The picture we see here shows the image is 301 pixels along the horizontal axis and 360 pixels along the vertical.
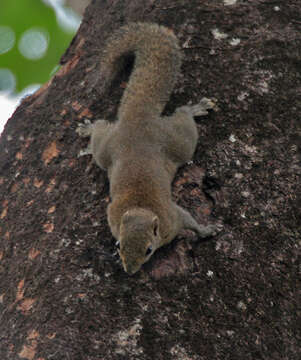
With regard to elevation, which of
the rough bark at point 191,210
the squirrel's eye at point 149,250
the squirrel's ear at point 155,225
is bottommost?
the squirrel's ear at point 155,225

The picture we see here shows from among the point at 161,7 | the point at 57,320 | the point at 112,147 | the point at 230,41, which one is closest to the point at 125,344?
the point at 57,320

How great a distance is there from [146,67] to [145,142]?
79cm

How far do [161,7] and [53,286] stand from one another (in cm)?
231

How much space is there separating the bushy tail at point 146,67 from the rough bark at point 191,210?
0.09m

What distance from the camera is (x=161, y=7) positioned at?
3.63 metres

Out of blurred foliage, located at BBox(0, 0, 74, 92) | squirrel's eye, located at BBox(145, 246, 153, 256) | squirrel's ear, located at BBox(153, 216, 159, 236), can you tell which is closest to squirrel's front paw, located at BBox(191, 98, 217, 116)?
squirrel's ear, located at BBox(153, 216, 159, 236)

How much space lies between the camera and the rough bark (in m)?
2.23

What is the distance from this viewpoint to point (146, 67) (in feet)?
12.7

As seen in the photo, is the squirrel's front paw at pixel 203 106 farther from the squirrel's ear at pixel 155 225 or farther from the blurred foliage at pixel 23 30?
the blurred foliage at pixel 23 30

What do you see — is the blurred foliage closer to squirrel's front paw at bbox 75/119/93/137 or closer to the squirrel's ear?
squirrel's front paw at bbox 75/119/93/137

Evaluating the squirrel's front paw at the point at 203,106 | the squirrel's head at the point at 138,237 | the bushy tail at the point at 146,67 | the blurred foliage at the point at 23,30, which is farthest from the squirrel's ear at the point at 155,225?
the blurred foliage at the point at 23,30

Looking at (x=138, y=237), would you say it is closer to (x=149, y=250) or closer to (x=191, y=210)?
(x=149, y=250)

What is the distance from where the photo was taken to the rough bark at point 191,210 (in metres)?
2.23

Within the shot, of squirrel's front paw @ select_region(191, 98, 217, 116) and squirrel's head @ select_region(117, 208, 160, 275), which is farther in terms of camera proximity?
squirrel's front paw @ select_region(191, 98, 217, 116)
